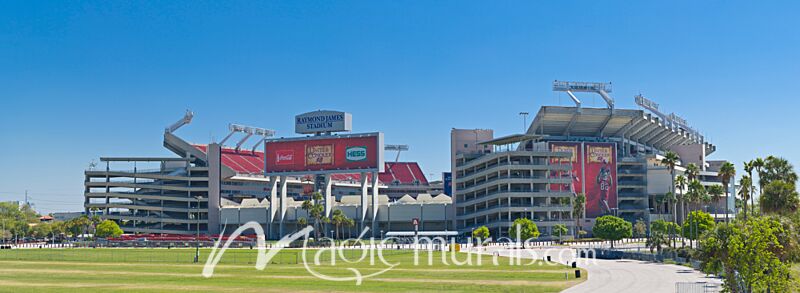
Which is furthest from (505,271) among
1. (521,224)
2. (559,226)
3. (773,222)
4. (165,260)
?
(559,226)

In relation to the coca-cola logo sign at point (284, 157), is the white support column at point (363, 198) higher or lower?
lower

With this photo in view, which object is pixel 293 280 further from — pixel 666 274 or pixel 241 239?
pixel 241 239

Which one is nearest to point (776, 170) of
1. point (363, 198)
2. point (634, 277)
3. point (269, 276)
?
point (634, 277)

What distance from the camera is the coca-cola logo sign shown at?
19475 cm

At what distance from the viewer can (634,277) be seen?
77.9 meters

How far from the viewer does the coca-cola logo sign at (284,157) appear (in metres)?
195

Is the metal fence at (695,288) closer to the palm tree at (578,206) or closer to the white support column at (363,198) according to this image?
the palm tree at (578,206)

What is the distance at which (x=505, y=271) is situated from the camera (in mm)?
85938

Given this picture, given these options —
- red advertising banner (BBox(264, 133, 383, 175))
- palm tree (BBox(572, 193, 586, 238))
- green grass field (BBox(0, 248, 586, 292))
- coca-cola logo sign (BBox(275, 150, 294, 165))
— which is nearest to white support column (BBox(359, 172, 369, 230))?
red advertising banner (BBox(264, 133, 383, 175))

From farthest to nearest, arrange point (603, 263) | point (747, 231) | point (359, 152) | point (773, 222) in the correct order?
point (359, 152), point (603, 263), point (773, 222), point (747, 231)

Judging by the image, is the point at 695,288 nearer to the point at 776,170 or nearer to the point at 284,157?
the point at 776,170

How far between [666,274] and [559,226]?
87.4 m

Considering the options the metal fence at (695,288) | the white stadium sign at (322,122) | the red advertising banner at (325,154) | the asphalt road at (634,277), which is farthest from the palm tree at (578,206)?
the metal fence at (695,288)

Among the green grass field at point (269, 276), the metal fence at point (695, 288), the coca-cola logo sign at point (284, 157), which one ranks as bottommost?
the green grass field at point (269, 276)
